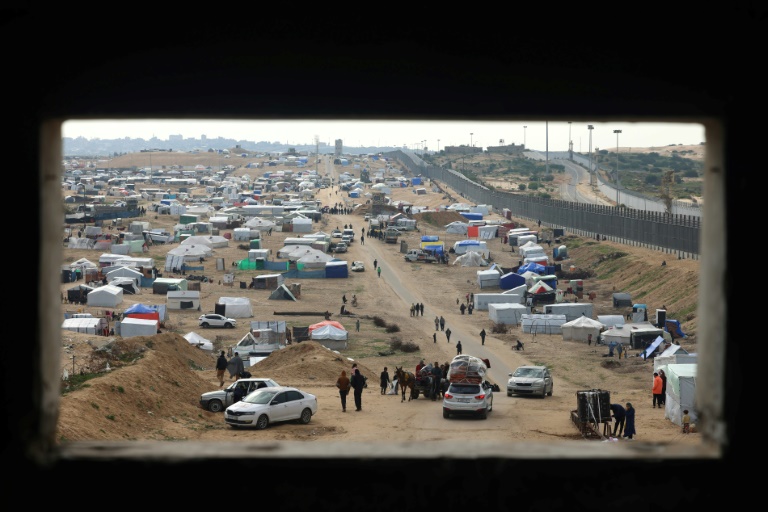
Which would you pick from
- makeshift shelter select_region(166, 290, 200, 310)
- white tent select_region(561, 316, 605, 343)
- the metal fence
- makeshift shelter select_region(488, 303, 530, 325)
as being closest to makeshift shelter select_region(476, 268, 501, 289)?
makeshift shelter select_region(488, 303, 530, 325)

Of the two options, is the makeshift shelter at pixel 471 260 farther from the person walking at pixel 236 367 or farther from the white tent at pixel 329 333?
the person walking at pixel 236 367

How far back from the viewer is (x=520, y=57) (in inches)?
139

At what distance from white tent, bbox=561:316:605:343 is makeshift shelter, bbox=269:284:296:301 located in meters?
17.5

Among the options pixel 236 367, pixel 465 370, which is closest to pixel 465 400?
pixel 465 370

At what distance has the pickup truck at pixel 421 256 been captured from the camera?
7360 centimetres

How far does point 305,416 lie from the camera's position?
2189cm

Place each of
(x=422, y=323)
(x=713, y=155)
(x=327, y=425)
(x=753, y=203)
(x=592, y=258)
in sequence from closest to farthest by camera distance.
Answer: (x=753, y=203) → (x=713, y=155) → (x=327, y=425) → (x=422, y=323) → (x=592, y=258)

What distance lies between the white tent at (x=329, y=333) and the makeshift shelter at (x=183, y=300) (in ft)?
38.8

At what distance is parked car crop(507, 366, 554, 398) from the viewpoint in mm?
27672

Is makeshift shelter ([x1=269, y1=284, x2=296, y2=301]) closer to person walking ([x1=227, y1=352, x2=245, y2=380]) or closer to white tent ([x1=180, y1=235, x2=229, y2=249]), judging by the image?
white tent ([x1=180, y1=235, x2=229, y2=249])

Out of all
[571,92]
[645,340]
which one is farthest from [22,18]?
[645,340]

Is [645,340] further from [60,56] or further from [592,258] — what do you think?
[60,56]
